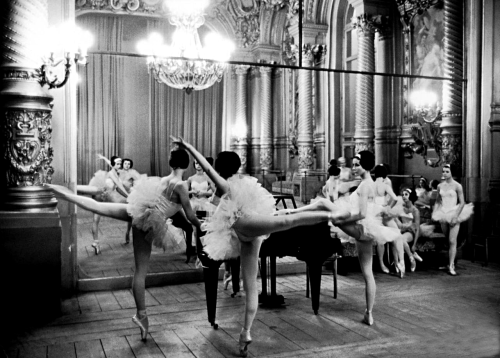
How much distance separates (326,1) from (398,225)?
291 inches

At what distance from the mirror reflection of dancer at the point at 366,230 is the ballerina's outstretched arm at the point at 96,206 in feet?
6.03

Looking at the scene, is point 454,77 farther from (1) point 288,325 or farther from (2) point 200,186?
(1) point 288,325

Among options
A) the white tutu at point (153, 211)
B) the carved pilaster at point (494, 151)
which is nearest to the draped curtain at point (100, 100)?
the carved pilaster at point (494, 151)

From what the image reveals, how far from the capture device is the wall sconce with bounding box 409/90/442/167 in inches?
400

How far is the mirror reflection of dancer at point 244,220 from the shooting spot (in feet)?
13.3

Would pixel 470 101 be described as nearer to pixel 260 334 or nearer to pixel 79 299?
pixel 260 334

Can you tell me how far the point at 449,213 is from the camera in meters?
7.65

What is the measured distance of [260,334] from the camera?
4742 mm

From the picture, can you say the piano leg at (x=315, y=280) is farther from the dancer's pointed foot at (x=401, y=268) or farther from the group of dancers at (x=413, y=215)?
the dancer's pointed foot at (x=401, y=268)

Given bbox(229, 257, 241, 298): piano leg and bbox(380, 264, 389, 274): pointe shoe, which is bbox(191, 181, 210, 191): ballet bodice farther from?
bbox(380, 264, 389, 274): pointe shoe

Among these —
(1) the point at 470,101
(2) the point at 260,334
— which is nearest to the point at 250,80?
(1) the point at 470,101

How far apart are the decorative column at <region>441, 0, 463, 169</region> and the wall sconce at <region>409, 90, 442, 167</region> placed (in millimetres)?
1130

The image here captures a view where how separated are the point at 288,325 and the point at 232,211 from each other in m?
1.55

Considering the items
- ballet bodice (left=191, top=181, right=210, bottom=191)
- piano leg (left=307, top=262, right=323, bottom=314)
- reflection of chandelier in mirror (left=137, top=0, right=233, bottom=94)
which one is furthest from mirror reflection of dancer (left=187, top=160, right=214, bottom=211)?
piano leg (left=307, top=262, right=323, bottom=314)
